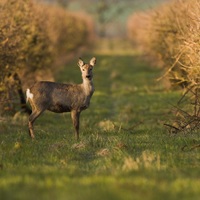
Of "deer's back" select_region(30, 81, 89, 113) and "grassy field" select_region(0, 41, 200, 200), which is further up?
"deer's back" select_region(30, 81, 89, 113)

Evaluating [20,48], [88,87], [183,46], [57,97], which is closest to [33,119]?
[57,97]

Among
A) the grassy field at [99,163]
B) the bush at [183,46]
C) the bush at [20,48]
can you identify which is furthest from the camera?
the bush at [20,48]

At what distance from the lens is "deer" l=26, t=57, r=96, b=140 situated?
11.5m

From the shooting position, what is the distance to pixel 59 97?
11586mm

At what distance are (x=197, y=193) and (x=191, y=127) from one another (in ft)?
18.4

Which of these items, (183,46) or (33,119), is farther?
(183,46)

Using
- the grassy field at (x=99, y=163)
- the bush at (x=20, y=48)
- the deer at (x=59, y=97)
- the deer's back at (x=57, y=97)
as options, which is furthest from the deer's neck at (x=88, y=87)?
the bush at (x=20, y=48)

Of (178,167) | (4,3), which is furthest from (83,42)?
(178,167)

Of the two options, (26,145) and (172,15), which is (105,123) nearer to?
(26,145)

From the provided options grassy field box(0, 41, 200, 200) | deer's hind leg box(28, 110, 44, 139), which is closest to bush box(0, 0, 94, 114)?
deer's hind leg box(28, 110, 44, 139)

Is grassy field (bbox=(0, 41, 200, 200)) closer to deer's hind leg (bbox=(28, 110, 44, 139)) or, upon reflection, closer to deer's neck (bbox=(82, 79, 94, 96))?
deer's hind leg (bbox=(28, 110, 44, 139))

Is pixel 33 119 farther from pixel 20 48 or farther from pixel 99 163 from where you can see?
pixel 20 48

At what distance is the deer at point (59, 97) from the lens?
37.8 feet

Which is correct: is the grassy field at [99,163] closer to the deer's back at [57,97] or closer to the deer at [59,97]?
the deer at [59,97]
